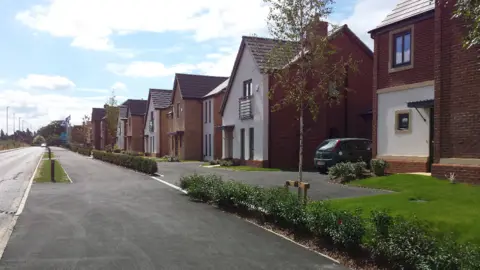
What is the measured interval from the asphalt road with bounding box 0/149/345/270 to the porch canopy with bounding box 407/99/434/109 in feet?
27.7

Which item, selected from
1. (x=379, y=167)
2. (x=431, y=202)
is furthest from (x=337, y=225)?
(x=379, y=167)

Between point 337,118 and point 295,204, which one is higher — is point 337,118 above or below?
above

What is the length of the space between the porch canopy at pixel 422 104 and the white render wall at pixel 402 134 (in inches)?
17.9

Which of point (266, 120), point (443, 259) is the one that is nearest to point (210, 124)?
point (266, 120)

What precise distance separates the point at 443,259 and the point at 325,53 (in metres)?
6.88

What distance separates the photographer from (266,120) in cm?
2722

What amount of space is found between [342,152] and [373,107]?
91.5 inches

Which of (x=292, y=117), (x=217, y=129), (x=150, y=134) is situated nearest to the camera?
(x=292, y=117)

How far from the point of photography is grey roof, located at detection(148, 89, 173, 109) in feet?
174

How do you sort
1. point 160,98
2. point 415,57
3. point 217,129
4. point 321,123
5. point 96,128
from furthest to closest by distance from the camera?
point 96,128 < point 160,98 < point 217,129 < point 321,123 < point 415,57

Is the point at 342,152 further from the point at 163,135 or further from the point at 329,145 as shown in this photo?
the point at 163,135

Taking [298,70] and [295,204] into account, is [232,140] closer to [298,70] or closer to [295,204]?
[298,70]

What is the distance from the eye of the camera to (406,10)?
17781mm

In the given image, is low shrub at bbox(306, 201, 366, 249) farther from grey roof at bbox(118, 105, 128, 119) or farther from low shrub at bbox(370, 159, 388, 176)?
grey roof at bbox(118, 105, 128, 119)
